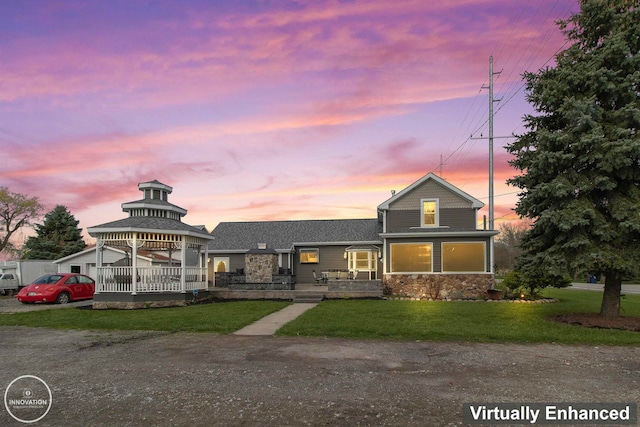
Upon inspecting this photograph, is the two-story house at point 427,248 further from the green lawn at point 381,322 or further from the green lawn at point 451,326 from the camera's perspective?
the green lawn at point 451,326

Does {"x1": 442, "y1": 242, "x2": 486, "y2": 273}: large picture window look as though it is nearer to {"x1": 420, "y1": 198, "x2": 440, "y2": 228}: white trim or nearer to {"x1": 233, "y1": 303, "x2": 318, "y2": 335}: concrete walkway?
{"x1": 420, "y1": 198, "x2": 440, "y2": 228}: white trim

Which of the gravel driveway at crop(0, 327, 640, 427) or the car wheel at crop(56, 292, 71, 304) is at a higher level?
the gravel driveway at crop(0, 327, 640, 427)

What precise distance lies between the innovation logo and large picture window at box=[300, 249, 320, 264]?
22.6m

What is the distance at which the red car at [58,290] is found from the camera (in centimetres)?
2033

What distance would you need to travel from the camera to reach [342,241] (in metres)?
28.3

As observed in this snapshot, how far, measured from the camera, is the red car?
2033cm

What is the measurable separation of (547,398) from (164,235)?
18.1 metres

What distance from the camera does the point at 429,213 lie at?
2378 cm

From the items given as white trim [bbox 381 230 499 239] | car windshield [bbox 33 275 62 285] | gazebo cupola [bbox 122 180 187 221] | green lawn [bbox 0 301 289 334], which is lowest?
green lawn [bbox 0 301 289 334]

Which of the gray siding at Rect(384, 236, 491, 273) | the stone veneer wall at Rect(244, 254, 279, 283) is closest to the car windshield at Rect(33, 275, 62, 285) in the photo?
the stone veneer wall at Rect(244, 254, 279, 283)

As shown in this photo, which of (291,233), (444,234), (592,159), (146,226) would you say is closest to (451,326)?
(592,159)

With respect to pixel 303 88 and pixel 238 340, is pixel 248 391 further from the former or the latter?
pixel 303 88

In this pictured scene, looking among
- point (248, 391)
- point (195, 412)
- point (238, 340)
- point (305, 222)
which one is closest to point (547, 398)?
point (248, 391)

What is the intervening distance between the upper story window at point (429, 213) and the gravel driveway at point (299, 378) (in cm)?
1421
